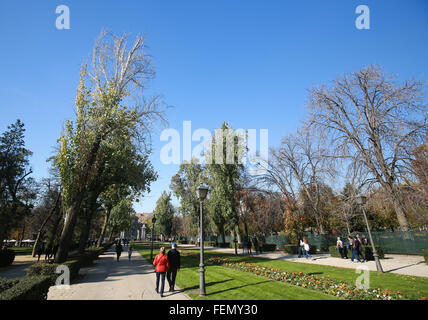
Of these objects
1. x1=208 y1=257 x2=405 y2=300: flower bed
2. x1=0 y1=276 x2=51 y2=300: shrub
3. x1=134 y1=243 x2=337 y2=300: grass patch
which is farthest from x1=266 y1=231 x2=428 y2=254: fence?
x1=0 y1=276 x2=51 y2=300: shrub

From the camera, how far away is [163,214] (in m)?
55.6

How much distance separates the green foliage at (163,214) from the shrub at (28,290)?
165 ft

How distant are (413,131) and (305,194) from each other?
52.9ft

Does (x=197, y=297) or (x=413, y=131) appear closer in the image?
(x=197, y=297)

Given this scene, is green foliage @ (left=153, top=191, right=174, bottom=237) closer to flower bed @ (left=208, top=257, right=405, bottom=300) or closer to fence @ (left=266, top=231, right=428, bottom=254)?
fence @ (left=266, top=231, right=428, bottom=254)

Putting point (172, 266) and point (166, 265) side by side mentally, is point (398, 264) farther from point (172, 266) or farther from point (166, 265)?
point (166, 265)

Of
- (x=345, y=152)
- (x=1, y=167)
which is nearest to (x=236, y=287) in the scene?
(x=345, y=152)

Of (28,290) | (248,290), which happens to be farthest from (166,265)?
(28,290)

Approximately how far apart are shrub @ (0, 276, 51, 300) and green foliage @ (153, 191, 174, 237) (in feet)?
165

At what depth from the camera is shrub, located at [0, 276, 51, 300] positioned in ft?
16.8
